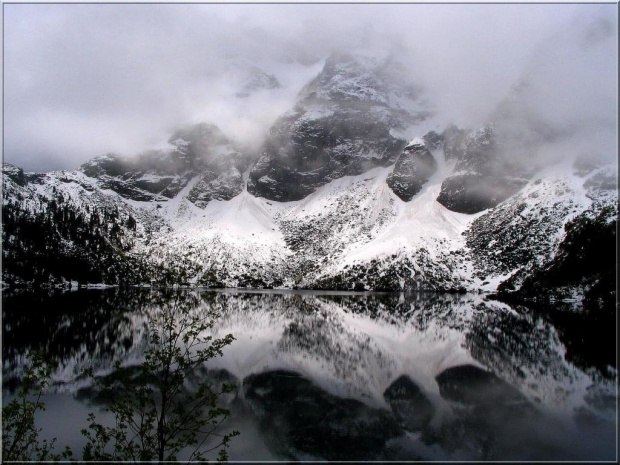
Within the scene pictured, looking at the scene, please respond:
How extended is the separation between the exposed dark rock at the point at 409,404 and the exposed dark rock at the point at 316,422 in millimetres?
1050

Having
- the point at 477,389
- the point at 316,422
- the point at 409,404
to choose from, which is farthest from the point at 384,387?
the point at 316,422

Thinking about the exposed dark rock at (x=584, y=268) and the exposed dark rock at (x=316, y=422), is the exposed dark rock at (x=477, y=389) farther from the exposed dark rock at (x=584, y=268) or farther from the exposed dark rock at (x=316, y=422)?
the exposed dark rock at (x=584, y=268)

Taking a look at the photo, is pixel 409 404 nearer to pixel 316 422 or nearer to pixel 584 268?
pixel 316 422

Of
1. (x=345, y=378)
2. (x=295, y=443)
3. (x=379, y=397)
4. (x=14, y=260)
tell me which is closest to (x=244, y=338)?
(x=345, y=378)

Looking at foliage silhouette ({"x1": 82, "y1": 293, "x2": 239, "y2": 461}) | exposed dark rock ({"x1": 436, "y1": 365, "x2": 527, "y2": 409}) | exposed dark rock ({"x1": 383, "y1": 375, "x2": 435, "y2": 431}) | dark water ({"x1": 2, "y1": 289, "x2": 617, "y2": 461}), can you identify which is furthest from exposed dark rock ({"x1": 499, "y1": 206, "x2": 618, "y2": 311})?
foliage silhouette ({"x1": 82, "y1": 293, "x2": 239, "y2": 461})

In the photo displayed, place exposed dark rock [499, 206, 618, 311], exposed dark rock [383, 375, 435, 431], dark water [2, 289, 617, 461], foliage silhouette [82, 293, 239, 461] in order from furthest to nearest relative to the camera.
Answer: exposed dark rock [499, 206, 618, 311], exposed dark rock [383, 375, 435, 431], dark water [2, 289, 617, 461], foliage silhouette [82, 293, 239, 461]

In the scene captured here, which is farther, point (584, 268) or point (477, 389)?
point (584, 268)

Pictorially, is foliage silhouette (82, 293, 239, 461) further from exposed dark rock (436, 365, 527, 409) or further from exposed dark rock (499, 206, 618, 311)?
exposed dark rock (499, 206, 618, 311)

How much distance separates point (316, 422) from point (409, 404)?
8.49 meters

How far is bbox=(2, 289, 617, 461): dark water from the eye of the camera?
26.4 m

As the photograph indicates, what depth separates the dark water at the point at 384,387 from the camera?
26438 mm

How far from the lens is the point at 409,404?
34.2m

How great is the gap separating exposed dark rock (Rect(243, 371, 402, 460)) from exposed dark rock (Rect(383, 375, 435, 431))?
105 cm

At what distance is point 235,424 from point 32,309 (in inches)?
3326
